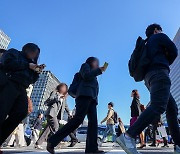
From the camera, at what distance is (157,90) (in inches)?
134

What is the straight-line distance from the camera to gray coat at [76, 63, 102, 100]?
4.60m

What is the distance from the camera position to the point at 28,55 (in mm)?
3773

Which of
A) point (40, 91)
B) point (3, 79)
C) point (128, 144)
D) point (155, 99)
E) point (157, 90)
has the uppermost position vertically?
point (40, 91)

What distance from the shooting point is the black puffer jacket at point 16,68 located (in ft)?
11.3

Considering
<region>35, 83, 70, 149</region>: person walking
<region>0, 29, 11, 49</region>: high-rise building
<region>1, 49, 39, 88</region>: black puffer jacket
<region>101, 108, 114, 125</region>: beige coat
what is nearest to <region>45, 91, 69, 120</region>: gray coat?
<region>35, 83, 70, 149</region>: person walking

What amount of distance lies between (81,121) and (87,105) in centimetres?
32

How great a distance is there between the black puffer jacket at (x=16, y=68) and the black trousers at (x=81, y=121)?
1.28 m

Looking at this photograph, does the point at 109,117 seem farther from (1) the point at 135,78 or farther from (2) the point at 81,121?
(1) the point at 135,78

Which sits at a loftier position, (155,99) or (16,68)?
(16,68)

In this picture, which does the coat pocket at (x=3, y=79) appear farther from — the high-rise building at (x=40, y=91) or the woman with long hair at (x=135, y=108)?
the high-rise building at (x=40, y=91)

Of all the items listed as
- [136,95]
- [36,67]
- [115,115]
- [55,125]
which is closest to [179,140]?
[36,67]

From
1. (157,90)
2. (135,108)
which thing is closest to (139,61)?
(157,90)

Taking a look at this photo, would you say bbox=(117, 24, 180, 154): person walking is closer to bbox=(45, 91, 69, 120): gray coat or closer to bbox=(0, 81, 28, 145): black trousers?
bbox=(0, 81, 28, 145): black trousers

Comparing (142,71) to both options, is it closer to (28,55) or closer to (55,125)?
(28,55)
